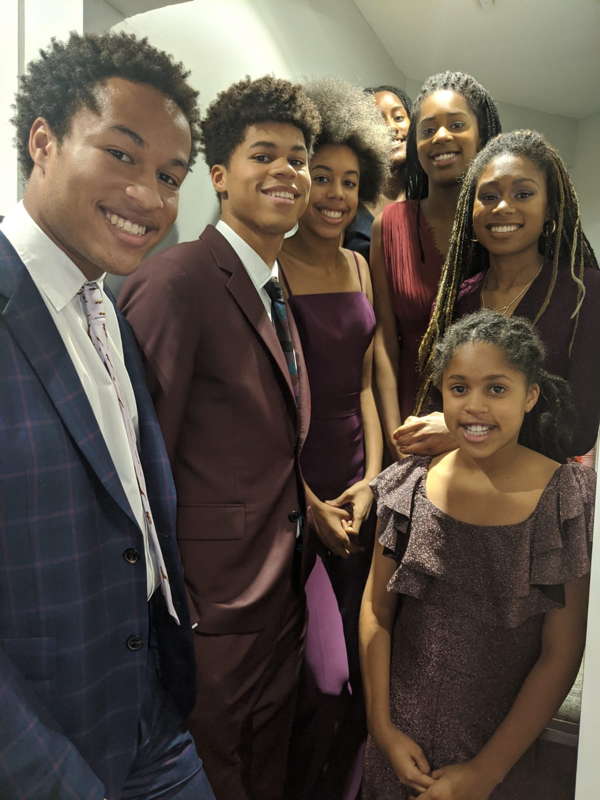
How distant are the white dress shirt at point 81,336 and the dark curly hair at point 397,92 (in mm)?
646

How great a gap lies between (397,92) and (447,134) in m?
0.14

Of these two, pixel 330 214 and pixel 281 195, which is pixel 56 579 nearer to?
pixel 281 195

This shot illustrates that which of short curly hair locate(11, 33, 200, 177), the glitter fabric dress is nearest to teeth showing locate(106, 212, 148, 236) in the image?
short curly hair locate(11, 33, 200, 177)

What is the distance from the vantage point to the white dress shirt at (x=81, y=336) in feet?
2.41

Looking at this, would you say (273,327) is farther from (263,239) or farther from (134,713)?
(134,713)

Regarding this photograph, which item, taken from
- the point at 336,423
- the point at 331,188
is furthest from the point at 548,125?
the point at 336,423

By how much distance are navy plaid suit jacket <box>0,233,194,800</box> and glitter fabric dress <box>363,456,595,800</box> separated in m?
0.46

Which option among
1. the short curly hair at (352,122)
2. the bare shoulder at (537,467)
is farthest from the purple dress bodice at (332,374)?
the bare shoulder at (537,467)

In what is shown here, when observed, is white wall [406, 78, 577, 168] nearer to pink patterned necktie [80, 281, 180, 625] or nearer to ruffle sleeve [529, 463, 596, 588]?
ruffle sleeve [529, 463, 596, 588]

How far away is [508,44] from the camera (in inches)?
40.8

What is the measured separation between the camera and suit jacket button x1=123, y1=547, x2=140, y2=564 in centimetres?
77

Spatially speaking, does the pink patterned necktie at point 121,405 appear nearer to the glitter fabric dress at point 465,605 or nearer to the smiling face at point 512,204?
the glitter fabric dress at point 465,605

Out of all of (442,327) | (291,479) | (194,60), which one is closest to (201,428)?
(291,479)

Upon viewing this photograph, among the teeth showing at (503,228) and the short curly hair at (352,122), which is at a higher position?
the short curly hair at (352,122)
